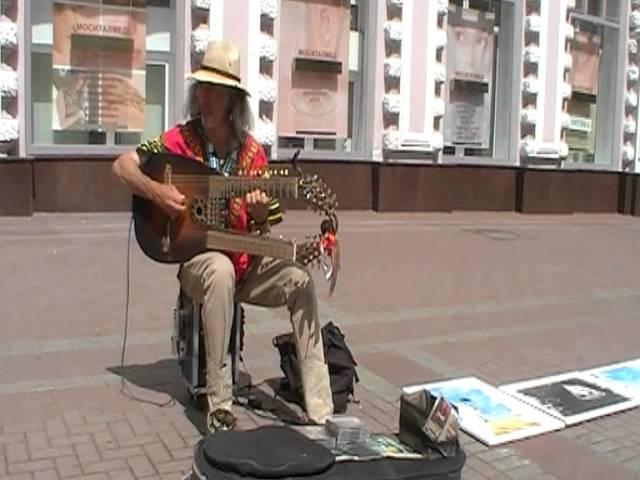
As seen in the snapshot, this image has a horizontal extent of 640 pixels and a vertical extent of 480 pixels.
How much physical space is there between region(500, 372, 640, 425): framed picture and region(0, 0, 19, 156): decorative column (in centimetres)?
781

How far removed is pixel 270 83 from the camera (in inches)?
506

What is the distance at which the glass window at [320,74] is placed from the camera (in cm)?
1344

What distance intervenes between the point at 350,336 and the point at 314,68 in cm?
786

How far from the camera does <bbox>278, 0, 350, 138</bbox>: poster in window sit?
13.4 meters

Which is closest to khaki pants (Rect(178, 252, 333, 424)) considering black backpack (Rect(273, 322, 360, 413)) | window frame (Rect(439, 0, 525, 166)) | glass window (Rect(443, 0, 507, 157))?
black backpack (Rect(273, 322, 360, 413))

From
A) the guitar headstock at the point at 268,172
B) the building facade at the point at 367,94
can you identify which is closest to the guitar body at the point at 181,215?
the guitar headstock at the point at 268,172

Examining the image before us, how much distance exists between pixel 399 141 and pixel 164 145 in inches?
384

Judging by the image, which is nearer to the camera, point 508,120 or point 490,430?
point 490,430

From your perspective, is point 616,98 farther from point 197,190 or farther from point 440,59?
point 197,190

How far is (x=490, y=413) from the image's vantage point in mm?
4988

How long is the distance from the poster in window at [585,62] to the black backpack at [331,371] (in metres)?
13.2

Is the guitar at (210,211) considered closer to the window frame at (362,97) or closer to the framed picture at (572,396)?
the framed picture at (572,396)

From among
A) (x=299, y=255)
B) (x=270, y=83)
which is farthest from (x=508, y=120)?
(x=299, y=255)

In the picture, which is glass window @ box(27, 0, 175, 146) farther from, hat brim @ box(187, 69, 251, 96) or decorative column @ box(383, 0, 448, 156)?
hat brim @ box(187, 69, 251, 96)
